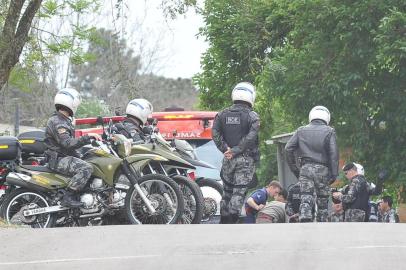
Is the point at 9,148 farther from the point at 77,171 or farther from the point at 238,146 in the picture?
the point at 238,146

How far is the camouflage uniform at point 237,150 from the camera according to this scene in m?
13.4

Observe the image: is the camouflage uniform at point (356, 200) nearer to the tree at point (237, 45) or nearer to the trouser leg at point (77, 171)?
the trouser leg at point (77, 171)

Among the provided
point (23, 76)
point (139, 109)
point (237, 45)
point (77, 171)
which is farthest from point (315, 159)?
point (237, 45)

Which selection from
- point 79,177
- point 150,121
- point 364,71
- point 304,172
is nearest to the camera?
point 79,177

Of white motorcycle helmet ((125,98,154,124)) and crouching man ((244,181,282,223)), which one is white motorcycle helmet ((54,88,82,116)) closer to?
white motorcycle helmet ((125,98,154,124))

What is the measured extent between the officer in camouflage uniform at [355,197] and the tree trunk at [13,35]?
490cm

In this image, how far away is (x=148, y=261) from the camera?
903cm

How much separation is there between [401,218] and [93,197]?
905 centimetres

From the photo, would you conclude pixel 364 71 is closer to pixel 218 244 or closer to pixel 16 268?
pixel 218 244

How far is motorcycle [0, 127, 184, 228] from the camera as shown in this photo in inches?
487

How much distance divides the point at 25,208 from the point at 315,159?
368 centimetres

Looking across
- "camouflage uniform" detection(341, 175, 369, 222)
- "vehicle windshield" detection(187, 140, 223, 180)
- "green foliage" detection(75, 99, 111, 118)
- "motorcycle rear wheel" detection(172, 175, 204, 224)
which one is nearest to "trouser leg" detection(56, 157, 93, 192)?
"motorcycle rear wheel" detection(172, 175, 204, 224)

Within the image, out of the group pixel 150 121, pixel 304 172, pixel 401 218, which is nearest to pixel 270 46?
pixel 401 218

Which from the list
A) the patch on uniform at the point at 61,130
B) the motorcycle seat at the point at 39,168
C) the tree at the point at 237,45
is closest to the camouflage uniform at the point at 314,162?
the patch on uniform at the point at 61,130
